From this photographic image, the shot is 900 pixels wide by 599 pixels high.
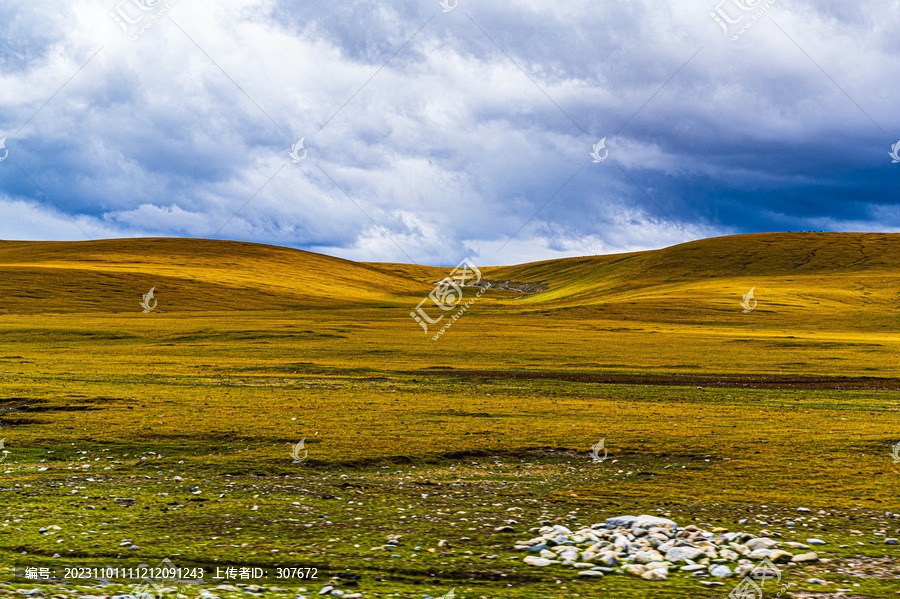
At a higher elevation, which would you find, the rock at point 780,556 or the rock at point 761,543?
the rock at point 761,543

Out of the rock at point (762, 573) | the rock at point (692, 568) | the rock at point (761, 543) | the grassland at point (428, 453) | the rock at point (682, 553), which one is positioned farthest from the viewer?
the rock at point (761, 543)

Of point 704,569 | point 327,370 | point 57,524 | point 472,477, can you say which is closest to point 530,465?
point 472,477

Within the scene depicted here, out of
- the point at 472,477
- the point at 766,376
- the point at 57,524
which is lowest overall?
the point at 57,524

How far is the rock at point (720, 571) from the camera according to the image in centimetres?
1059

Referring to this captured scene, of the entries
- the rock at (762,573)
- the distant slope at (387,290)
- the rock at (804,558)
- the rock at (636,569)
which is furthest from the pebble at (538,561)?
the distant slope at (387,290)

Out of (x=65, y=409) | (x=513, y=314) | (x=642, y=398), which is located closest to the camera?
(x=65, y=409)

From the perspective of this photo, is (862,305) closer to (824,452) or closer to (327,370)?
(327,370)

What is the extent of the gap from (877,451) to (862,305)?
120210mm

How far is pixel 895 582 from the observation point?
10.2 metres

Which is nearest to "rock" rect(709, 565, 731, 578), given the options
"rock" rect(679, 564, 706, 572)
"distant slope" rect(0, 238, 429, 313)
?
"rock" rect(679, 564, 706, 572)

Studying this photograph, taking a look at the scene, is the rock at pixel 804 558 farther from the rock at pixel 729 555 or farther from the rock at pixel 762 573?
the rock at pixel 729 555

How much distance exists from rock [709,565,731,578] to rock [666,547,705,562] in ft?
1.78

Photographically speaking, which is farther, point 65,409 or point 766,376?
point 766,376

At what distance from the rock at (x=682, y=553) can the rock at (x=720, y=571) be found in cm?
54
